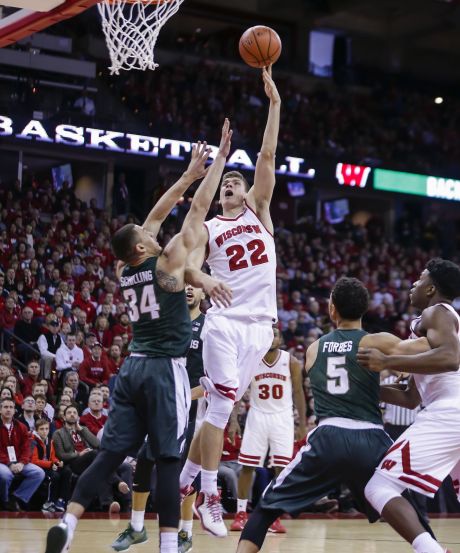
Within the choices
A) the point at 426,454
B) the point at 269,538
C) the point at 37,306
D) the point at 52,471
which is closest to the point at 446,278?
the point at 426,454

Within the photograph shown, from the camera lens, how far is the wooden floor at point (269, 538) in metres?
7.63

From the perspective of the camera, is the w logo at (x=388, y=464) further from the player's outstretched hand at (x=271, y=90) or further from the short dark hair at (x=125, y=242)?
the player's outstretched hand at (x=271, y=90)

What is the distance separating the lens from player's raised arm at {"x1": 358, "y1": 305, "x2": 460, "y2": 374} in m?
5.42

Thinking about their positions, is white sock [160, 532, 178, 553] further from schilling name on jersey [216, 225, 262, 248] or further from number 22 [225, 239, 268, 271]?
schilling name on jersey [216, 225, 262, 248]

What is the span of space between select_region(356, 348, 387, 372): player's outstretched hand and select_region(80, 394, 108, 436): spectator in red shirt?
6.87 metres

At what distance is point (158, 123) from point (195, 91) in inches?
174

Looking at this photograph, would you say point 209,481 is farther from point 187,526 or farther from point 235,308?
point 235,308

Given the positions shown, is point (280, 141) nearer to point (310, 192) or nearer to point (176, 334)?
point (310, 192)

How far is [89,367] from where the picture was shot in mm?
13953

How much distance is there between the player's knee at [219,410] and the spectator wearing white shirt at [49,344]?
7210 mm

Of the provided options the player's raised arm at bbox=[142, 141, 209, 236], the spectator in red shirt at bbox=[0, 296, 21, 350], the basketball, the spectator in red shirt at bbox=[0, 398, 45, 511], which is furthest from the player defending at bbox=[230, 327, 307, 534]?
the spectator in red shirt at bbox=[0, 296, 21, 350]

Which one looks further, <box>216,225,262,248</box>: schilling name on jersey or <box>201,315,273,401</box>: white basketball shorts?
<box>216,225,262,248</box>: schilling name on jersey

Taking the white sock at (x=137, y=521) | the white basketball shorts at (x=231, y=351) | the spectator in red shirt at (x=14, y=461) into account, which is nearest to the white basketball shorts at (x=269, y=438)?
the spectator in red shirt at (x=14, y=461)

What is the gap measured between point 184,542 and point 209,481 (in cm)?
60
